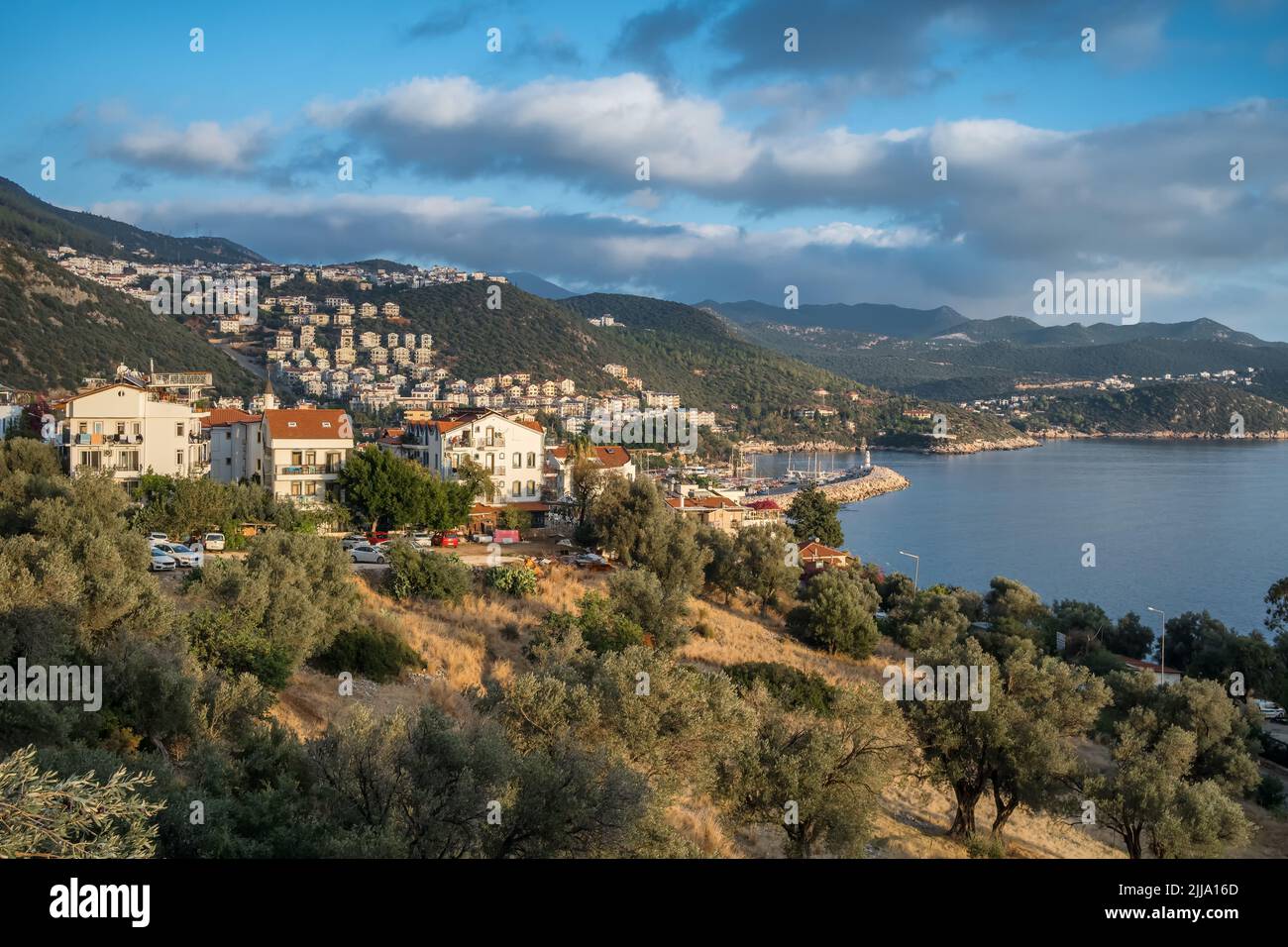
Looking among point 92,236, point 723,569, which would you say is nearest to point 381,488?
point 723,569

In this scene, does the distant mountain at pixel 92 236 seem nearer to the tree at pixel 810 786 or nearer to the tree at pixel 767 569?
the tree at pixel 767 569

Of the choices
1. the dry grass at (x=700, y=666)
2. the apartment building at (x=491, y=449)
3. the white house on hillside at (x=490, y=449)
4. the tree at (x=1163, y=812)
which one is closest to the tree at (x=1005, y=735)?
the dry grass at (x=700, y=666)

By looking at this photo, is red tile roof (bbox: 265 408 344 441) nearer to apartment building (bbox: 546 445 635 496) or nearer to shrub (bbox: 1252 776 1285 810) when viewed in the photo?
apartment building (bbox: 546 445 635 496)

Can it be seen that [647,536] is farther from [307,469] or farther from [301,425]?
[301,425]

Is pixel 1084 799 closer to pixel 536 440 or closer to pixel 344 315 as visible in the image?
pixel 536 440

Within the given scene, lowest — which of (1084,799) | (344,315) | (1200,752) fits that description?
(1200,752)

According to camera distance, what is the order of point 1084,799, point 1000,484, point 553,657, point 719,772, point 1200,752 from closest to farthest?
point 719,772 < point 1084,799 < point 553,657 < point 1200,752 < point 1000,484
